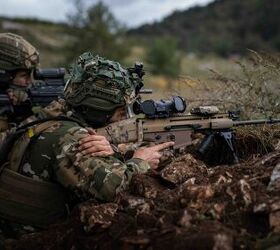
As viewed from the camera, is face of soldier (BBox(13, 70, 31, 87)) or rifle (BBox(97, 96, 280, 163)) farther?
face of soldier (BBox(13, 70, 31, 87))

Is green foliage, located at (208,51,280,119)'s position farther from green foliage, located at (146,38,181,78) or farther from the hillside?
green foliage, located at (146,38,181,78)

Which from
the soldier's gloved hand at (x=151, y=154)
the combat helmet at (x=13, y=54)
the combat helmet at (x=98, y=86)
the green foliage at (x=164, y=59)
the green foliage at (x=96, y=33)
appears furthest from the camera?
the green foliage at (x=164, y=59)

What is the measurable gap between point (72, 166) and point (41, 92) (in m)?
3.27

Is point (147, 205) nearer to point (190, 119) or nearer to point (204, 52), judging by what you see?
point (190, 119)

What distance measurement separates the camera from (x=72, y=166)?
168 inches

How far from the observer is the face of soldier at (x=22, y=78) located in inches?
288

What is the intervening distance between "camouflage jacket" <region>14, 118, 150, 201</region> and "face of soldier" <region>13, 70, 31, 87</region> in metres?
3.02

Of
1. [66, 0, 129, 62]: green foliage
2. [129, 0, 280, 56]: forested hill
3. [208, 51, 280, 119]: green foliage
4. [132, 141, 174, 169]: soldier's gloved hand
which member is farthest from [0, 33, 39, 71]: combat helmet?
[129, 0, 280, 56]: forested hill

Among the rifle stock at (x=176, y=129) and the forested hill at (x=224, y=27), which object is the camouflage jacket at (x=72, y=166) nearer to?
the rifle stock at (x=176, y=129)

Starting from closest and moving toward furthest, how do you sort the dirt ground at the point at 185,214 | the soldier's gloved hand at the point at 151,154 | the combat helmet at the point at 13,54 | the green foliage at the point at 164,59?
the dirt ground at the point at 185,214 → the soldier's gloved hand at the point at 151,154 → the combat helmet at the point at 13,54 → the green foliage at the point at 164,59

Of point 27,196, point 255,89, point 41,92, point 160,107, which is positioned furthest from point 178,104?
point 41,92

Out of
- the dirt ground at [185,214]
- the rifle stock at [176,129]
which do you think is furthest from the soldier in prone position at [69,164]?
the rifle stock at [176,129]

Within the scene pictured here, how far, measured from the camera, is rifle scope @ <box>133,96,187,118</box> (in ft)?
16.5

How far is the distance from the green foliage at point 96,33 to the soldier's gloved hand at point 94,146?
33100mm
